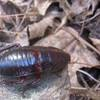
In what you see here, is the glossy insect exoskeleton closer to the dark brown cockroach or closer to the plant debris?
the plant debris

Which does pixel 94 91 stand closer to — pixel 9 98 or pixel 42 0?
pixel 9 98

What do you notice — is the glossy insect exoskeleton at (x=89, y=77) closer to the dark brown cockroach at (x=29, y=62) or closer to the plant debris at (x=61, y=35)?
the plant debris at (x=61, y=35)

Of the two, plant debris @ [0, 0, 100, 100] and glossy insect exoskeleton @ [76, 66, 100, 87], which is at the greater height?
plant debris @ [0, 0, 100, 100]

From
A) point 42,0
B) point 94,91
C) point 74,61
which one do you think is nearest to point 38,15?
point 42,0

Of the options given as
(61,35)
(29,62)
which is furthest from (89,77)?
(29,62)

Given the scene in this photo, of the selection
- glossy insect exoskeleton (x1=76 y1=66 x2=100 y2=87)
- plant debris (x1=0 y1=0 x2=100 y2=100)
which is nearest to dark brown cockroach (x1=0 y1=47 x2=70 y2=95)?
plant debris (x1=0 y1=0 x2=100 y2=100)

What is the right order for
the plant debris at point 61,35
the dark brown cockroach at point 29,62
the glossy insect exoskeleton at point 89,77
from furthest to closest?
the glossy insect exoskeleton at point 89,77 < the plant debris at point 61,35 < the dark brown cockroach at point 29,62

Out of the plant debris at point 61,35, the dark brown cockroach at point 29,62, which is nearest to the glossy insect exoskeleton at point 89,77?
the plant debris at point 61,35

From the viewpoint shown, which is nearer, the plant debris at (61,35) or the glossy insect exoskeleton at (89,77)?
the plant debris at (61,35)
